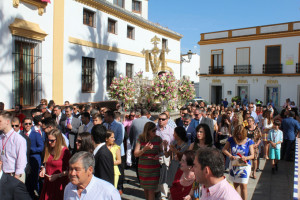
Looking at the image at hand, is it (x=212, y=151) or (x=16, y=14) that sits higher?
(x=16, y=14)

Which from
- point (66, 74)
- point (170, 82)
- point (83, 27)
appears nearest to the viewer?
point (170, 82)

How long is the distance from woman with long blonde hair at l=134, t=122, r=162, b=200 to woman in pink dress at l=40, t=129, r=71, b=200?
1.30 meters

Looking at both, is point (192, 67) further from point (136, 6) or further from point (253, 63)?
point (136, 6)

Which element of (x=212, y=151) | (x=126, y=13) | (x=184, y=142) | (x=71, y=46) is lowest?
(x=184, y=142)

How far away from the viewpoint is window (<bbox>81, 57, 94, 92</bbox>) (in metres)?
15.1

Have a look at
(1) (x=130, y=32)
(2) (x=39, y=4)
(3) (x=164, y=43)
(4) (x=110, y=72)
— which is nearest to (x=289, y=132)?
(2) (x=39, y=4)

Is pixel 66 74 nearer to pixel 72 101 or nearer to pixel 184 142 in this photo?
pixel 72 101

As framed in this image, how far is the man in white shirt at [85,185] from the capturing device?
8.26ft

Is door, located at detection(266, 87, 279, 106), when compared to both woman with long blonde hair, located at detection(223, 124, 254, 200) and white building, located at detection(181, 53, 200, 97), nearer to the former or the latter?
white building, located at detection(181, 53, 200, 97)

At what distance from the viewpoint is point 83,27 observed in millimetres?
14758

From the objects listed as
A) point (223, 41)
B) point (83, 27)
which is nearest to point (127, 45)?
point (83, 27)

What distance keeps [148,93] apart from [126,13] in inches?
365

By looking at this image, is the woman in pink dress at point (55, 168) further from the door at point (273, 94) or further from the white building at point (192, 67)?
the white building at point (192, 67)

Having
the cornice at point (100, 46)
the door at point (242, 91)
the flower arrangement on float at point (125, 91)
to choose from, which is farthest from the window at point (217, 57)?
the flower arrangement on float at point (125, 91)
